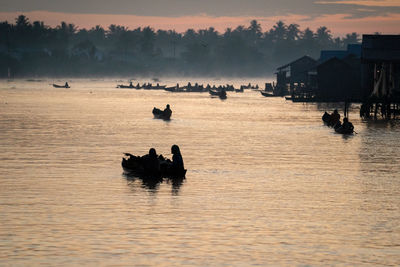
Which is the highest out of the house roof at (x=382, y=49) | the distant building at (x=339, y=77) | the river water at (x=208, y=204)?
the house roof at (x=382, y=49)

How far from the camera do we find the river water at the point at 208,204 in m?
21.5

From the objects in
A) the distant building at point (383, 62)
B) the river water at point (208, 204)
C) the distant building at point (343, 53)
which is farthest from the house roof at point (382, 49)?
the distant building at point (343, 53)

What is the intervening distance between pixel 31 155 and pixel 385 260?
2849cm

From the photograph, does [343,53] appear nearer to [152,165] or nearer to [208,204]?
[152,165]

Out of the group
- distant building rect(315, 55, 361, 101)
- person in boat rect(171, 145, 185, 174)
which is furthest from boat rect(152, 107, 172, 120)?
person in boat rect(171, 145, 185, 174)

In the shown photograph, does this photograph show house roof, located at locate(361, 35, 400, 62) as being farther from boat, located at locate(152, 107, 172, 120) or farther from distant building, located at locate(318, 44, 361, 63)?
distant building, located at locate(318, 44, 361, 63)

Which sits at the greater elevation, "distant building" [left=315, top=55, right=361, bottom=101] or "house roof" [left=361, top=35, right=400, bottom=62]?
"house roof" [left=361, top=35, right=400, bottom=62]

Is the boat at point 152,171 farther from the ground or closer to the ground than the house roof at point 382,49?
closer to the ground

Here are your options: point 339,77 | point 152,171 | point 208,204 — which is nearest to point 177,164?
point 152,171

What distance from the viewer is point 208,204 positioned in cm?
2892

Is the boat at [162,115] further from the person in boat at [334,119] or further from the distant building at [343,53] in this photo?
the distant building at [343,53]

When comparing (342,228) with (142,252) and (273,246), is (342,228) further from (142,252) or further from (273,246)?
(142,252)

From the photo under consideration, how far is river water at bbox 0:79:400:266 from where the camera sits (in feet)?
70.7

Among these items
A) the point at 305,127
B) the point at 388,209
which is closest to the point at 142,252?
the point at 388,209
